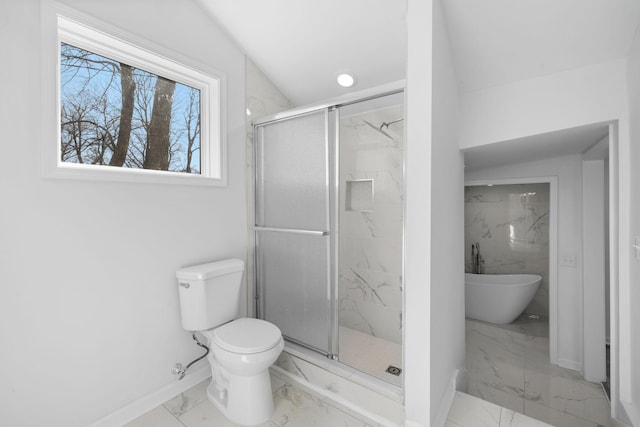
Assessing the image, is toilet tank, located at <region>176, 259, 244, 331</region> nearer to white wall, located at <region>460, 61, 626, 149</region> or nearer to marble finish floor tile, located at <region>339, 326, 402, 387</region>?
marble finish floor tile, located at <region>339, 326, 402, 387</region>

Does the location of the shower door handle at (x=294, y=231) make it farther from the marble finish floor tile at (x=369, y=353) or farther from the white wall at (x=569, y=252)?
the white wall at (x=569, y=252)

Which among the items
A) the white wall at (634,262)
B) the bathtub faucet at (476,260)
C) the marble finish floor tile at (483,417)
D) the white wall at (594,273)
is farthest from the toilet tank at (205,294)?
the bathtub faucet at (476,260)

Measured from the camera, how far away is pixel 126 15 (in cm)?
180

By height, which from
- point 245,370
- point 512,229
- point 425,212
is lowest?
point 245,370

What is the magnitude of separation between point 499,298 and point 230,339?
3210 mm

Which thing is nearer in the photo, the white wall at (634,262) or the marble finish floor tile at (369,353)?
the white wall at (634,262)

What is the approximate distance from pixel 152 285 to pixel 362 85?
2.08 meters

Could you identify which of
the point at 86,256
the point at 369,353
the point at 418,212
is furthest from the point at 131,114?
the point at 369,353

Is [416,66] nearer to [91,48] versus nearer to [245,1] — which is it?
[245,1]

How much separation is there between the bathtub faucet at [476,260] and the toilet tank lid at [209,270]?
3495 mm

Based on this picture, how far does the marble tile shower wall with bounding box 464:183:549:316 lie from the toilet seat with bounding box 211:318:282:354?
139 inches

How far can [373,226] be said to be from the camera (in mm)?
2850

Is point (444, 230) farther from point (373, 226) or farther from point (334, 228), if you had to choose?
point (373, 226)

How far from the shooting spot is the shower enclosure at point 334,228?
210 cm
